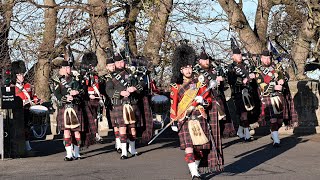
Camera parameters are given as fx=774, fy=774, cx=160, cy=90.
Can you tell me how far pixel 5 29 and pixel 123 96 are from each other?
1011 centimetres

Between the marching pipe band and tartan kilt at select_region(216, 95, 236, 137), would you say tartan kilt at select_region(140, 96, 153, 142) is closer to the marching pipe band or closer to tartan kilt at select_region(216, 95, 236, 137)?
the marching pipe band

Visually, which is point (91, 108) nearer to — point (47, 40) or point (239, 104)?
point (239, 104)

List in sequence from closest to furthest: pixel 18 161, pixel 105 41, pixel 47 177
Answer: pixel 47 177
pixel 18 161
pixel 105 41

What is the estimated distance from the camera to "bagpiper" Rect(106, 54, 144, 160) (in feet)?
44.1

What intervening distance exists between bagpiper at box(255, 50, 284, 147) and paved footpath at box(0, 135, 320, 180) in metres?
0.43

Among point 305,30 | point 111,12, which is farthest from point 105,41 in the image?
point 305,30

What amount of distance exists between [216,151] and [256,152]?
3.37m

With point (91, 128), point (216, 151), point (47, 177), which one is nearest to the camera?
point (216, 151)

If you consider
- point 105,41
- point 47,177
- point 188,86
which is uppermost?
point 105,41

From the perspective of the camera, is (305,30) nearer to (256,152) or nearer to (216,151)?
(256,152)

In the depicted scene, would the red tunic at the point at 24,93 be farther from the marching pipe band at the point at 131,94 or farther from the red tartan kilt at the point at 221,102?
the red tartan kilt at the point at 221,102

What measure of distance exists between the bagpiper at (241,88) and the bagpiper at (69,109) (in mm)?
2982

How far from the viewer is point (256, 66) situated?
48.0 feet

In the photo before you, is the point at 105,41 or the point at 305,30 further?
the point at 305,30
